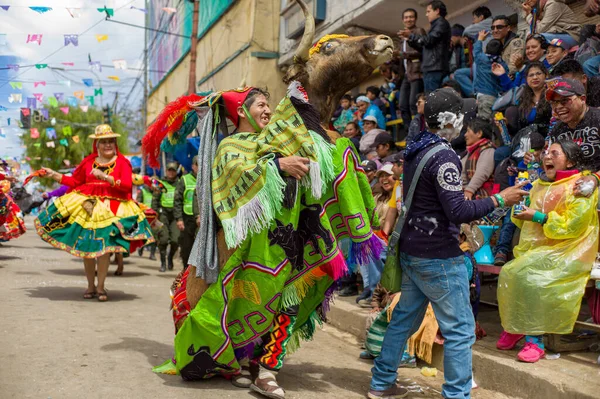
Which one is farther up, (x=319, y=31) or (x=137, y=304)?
(x=319, y=31)

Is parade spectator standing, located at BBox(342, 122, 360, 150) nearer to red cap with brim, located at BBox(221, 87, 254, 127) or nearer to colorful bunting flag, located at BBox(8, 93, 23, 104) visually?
red cap with brim, located at BBox(221, 87, 254, 127)

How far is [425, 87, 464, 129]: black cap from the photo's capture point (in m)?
3.95

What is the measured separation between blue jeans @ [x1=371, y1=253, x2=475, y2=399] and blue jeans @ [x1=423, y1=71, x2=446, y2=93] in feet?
18.1

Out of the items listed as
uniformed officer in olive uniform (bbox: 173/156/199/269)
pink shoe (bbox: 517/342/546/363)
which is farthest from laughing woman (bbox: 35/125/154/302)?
pink shoe (bbox: 517/342/546/363)

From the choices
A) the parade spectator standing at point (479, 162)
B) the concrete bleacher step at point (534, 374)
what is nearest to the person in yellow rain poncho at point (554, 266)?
the concrete bleacher step at point (534, 374)

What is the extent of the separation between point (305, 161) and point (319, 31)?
35.0ft

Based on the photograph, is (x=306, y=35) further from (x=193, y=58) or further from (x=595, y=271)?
(x=193, y=58)

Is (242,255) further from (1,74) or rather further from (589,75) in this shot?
(1,74)

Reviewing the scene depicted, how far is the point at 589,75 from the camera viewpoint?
6027 millimetres

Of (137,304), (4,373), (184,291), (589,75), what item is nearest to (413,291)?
(184,291)

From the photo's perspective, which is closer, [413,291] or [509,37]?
[413,291]

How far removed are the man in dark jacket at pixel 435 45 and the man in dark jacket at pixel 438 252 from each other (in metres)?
5.08

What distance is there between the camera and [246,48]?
56.0 feet

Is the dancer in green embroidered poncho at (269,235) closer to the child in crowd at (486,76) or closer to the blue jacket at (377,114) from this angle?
the child in crowd at (486,76)
